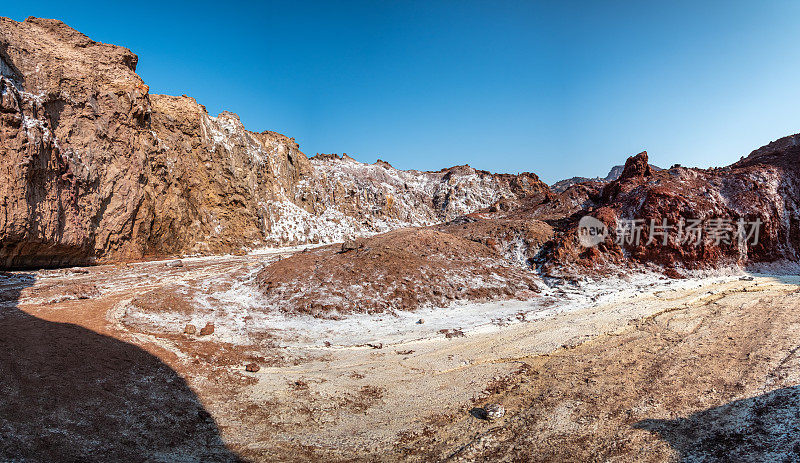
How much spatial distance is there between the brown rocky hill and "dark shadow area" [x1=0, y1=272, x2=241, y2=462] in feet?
46.8

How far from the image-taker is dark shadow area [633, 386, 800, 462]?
4.00 meters

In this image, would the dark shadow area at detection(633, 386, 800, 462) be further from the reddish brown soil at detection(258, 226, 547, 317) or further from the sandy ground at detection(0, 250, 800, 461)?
the reddish brown soil at detection(258, 226, 547, 317)

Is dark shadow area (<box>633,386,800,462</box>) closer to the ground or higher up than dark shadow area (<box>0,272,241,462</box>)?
closer to the ground

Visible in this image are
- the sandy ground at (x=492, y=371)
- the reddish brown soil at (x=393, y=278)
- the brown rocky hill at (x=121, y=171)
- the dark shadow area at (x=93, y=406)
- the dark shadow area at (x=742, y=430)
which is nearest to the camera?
the dark shadow area at (x=742, y=430)

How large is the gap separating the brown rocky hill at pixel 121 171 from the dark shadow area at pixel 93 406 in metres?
14.3

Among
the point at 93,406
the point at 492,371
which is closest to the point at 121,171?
the point at 93,406

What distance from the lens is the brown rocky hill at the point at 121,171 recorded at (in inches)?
671

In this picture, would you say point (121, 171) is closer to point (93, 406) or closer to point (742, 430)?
point (93, 406)

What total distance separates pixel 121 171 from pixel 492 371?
83.4 feet

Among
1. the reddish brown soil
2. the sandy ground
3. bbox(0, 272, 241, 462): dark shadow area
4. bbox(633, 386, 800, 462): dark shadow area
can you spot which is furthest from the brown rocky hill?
bbox(633, 386, 800, 462): dark shadow area

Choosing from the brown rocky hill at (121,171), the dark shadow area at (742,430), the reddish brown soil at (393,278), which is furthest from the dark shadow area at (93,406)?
the brown rocky hill at (121,171)

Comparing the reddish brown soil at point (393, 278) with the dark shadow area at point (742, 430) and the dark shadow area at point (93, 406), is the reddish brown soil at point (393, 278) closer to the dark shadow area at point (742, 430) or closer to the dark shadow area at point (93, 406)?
the dark shadow area at point (93, 406)

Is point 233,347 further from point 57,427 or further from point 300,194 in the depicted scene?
point 300,194

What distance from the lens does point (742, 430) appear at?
175 inches
